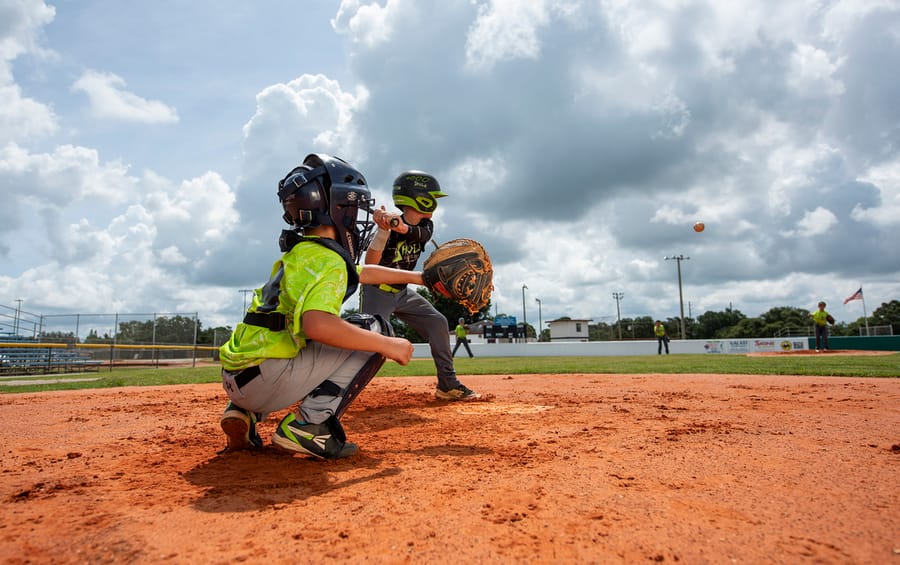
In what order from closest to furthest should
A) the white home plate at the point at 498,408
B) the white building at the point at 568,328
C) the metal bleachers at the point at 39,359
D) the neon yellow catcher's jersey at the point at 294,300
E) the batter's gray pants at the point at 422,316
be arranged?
the neon yellow catcher's jersey at the point at 294,300 < the white home plate at the point at 498,408 < the batter's gray pants at the point at 422,316 < the metal bleachers at the point at 39,359 < the white building at the point at 568,328

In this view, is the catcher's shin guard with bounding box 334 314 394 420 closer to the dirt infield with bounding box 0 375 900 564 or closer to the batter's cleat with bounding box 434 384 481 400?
the dirt infield with bounding box 0 375 900 564

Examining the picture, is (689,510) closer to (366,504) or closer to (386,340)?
(366,504)

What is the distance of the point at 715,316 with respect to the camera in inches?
3007

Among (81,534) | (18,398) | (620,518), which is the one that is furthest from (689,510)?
(18,398)

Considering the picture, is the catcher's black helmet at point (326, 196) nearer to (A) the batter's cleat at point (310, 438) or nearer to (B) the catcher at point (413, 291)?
(A) the batter's cleat at point (310, 438)

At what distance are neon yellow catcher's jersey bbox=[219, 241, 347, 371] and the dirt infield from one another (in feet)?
1.98

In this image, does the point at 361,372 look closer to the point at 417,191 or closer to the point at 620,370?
the point at 417,191

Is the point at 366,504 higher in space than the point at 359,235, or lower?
lower

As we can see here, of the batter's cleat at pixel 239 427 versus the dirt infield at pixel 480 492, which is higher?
the batter's cleat at pixel 239 427

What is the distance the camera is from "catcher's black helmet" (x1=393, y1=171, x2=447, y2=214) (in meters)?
5.68

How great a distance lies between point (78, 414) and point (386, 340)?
13.7ft

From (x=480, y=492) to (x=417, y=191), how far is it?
4045mm

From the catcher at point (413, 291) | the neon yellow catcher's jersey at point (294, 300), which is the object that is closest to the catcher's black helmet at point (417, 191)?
the catcher at point (413, 291)

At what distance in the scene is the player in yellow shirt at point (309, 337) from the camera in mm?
2561
